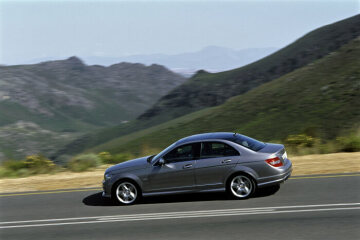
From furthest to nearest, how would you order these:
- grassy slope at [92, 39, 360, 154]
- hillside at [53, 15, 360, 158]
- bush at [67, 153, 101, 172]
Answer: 1. hillside at [53, 15, 360, 158]
2. grassy slope at [92, 39, 360, 154]
3. bush at [67, 153, 101, 172]

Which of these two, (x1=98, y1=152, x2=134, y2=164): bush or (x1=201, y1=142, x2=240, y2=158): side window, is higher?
(x1=98, y1=152, x2=134, y2=164): bush

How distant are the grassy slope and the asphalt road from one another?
2419cm

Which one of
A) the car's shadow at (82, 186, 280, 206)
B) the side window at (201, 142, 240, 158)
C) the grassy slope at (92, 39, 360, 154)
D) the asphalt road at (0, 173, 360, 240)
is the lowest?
the asphalt road at (0, 173, 360, 240)

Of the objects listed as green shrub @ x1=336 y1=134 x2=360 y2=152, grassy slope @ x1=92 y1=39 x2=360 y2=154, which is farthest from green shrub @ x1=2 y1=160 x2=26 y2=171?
grassy slope @ x1=92 y1=39 x2=360 y2=154

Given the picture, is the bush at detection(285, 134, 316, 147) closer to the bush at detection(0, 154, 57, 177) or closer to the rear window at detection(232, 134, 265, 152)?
the rear window at detection(232, 134, 265, 152)

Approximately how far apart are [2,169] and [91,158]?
361 centimetres

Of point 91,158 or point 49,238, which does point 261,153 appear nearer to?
point 49,238

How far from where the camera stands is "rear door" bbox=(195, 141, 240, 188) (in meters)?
10.9

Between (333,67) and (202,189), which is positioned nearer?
(202,189)

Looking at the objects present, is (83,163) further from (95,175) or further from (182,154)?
(182,154)

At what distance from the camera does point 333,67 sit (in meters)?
55.3

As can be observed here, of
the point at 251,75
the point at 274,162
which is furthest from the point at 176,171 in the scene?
the point at 251,75

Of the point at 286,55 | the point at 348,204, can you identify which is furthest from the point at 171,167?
the point at 286,55

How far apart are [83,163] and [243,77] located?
109m
